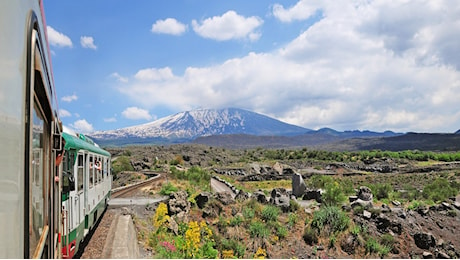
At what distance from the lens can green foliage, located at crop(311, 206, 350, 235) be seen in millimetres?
18031

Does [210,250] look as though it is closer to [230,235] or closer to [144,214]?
[230,235]

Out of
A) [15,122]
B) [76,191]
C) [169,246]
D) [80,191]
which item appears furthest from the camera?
[169,246]

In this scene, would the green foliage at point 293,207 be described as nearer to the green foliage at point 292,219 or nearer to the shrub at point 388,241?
the green foliage at point 292,219

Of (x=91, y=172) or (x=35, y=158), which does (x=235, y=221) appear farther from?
(x=35, y=158)

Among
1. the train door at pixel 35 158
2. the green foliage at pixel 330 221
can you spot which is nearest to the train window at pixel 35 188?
the train door at pixel 35 158

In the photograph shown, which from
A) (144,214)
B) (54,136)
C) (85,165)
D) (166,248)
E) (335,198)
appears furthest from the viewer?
(335,198)

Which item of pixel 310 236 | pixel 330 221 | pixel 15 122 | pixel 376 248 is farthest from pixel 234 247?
pixel 15 122

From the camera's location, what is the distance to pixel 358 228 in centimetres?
1808

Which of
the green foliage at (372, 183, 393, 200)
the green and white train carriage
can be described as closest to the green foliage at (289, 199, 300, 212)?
the green and white train carriage

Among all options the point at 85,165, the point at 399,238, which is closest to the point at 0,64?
the point at 85,165

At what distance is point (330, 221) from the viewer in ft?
60.2

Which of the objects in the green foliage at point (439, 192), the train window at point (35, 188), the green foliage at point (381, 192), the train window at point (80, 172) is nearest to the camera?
the train window at point (35, 188)

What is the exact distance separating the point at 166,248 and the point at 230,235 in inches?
191

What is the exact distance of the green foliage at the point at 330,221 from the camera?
18031 millimetres
